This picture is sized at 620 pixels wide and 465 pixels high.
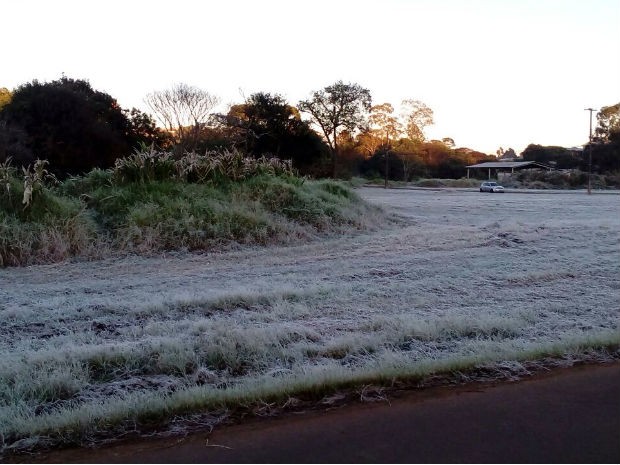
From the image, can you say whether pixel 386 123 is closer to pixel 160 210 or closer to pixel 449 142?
pixel 449 142

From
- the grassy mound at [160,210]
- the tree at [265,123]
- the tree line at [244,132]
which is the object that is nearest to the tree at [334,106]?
the tree line at [244,132]

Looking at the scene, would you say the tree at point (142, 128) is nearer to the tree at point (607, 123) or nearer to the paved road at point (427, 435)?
the paved road at point (427, 435)

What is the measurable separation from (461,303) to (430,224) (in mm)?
11543

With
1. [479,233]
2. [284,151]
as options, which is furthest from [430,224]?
[284,151]

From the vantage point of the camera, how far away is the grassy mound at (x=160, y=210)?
12.0 metres

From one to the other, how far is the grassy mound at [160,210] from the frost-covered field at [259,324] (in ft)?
2.88

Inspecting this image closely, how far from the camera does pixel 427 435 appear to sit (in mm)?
3955

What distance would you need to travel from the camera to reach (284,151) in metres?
44.3

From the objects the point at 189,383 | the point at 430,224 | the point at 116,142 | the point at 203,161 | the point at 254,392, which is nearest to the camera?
the point at 254,392

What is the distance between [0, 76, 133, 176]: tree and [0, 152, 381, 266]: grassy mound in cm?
1296

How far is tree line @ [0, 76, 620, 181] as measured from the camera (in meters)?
28.8

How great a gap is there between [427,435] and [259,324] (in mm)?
3087

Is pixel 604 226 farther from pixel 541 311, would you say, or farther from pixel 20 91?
pixel 20 91

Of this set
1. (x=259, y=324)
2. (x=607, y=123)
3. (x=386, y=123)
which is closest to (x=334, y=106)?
(x=386, y=123)
